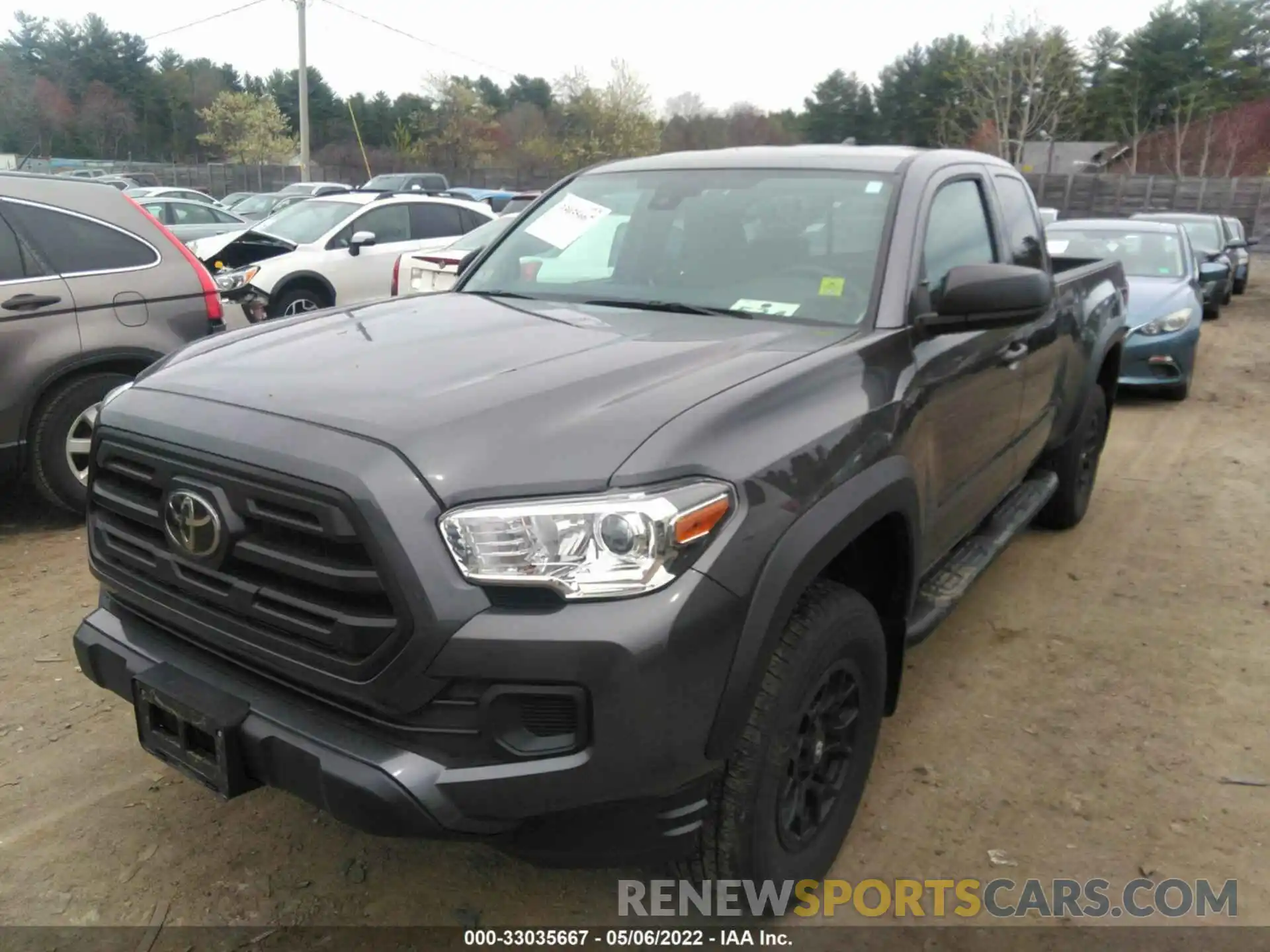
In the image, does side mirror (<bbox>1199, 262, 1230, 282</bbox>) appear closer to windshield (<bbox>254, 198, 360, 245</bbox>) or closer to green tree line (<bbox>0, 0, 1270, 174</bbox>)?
windshield (<bbox>254, 198, 360, 245</bbox>)

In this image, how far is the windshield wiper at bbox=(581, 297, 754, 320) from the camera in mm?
3041

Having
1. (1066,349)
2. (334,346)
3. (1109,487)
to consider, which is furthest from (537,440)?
(1109,487)

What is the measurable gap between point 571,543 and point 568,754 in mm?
395

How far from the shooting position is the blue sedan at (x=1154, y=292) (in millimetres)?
8727

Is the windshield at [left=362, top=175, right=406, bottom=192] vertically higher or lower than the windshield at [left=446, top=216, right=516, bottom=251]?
higher

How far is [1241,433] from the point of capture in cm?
791

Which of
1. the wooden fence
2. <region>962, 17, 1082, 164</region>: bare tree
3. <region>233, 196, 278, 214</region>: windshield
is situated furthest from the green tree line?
<region>233, 196, 278, 214</region>: windshield

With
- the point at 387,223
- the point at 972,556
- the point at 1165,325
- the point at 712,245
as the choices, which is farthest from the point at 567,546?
the point at 387,223

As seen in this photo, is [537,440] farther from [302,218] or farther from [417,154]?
[417,154]

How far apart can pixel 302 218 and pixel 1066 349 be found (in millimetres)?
8909

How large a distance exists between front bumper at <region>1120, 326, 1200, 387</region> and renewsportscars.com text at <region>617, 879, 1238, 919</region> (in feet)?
22.3

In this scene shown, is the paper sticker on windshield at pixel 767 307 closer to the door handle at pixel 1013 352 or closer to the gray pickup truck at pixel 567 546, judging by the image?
the gray pickup truck at pixel 567 546

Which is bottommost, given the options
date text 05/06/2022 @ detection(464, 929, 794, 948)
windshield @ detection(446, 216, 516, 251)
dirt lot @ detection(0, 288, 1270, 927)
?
date text 05/06/2022 @ detection(464, 929, 794, 948)

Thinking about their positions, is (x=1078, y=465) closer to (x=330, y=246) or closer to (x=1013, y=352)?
(x=1013, y=352)
